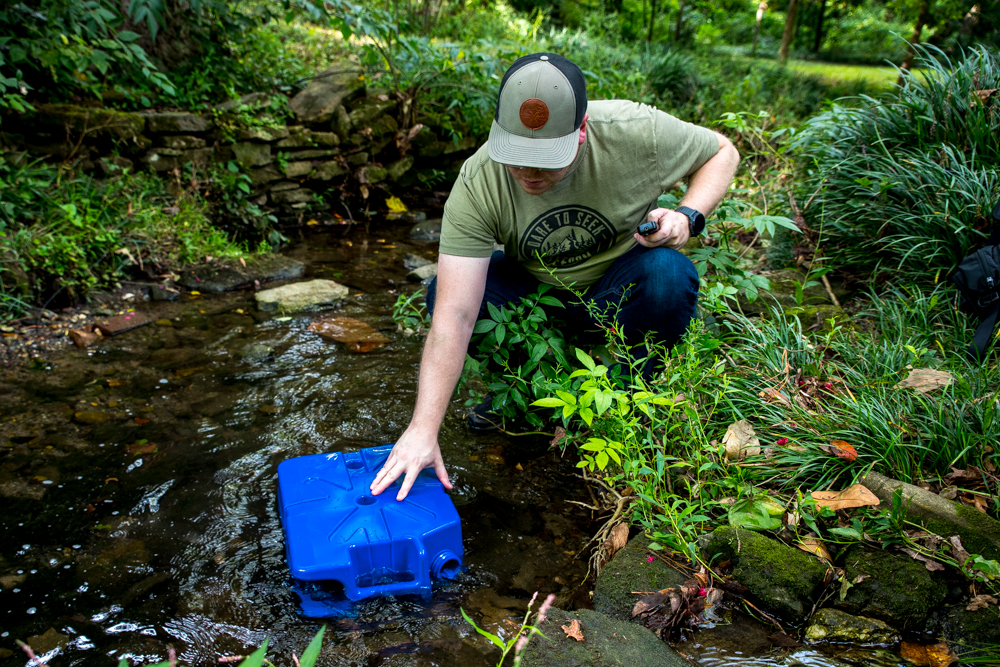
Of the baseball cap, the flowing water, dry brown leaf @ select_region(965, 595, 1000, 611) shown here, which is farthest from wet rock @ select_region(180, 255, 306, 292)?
dry brown leaf @ select_region(965, 595, 1000, 611)

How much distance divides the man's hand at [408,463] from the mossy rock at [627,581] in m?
0.51

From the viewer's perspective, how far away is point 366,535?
167cm

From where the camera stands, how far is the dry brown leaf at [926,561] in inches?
66.8

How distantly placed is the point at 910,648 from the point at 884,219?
7.14 feet

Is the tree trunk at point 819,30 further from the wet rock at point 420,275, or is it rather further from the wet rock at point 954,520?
the wet rock at point 954,520

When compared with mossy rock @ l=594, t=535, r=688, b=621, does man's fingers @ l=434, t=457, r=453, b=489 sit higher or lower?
higher

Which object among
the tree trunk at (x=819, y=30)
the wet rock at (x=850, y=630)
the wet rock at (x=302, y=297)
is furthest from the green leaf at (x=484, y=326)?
the tree trunk at (x=819, y=30)

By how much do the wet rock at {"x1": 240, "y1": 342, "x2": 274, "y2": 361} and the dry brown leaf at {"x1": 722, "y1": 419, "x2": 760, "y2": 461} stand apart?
218 cm

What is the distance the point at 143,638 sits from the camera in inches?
63.4

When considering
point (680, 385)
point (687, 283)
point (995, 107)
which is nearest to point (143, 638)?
point (680, 385)

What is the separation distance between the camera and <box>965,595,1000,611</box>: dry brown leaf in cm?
164

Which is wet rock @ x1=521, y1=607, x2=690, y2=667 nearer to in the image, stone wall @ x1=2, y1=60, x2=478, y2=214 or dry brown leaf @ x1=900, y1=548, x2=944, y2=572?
dry brown leaf @ x1=900, y1=548, x2=944, y2=572

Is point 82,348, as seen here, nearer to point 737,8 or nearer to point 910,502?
point 910,502

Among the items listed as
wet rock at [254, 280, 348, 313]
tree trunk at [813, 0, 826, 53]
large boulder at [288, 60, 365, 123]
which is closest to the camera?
wet rock at [254, 280, 348, 313]
